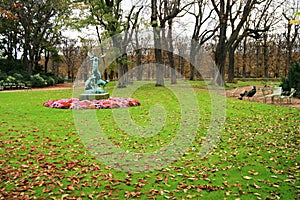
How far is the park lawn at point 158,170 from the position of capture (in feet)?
14.3

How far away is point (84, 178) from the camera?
491cm

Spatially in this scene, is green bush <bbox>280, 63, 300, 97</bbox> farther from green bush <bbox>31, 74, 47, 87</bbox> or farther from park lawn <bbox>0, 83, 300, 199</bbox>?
green bush <bbox>31, 74, 47, 87</bbox>

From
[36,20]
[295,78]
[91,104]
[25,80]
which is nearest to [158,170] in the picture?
[91,104]

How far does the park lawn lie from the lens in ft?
14.3

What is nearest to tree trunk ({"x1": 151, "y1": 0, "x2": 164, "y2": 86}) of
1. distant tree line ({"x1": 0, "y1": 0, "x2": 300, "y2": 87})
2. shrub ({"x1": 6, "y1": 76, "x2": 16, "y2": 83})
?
distant tree line ({"x1": 0, "y1": 0, "x2": 300, "y2": 87})

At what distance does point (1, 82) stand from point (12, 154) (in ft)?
79.0

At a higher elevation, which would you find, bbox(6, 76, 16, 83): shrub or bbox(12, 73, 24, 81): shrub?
bbox(12, 73, 24, 81): shrub

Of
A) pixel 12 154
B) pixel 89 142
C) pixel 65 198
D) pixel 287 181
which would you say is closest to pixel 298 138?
pixel 287 181

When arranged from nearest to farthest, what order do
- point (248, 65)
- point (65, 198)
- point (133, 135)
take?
point (65, 198) < point (133, 135) < point (248, 65)

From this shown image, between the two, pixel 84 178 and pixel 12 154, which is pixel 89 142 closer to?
pixel 12 154

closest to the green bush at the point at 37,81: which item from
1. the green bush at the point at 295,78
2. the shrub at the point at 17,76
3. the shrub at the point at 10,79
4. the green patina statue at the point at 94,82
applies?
the shrub at the point at 17,76

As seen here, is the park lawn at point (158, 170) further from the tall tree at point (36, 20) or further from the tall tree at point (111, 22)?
the tall tree at point (36, 20)

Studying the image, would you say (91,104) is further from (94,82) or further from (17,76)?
→ (17,76)

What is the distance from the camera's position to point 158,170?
534 cm
